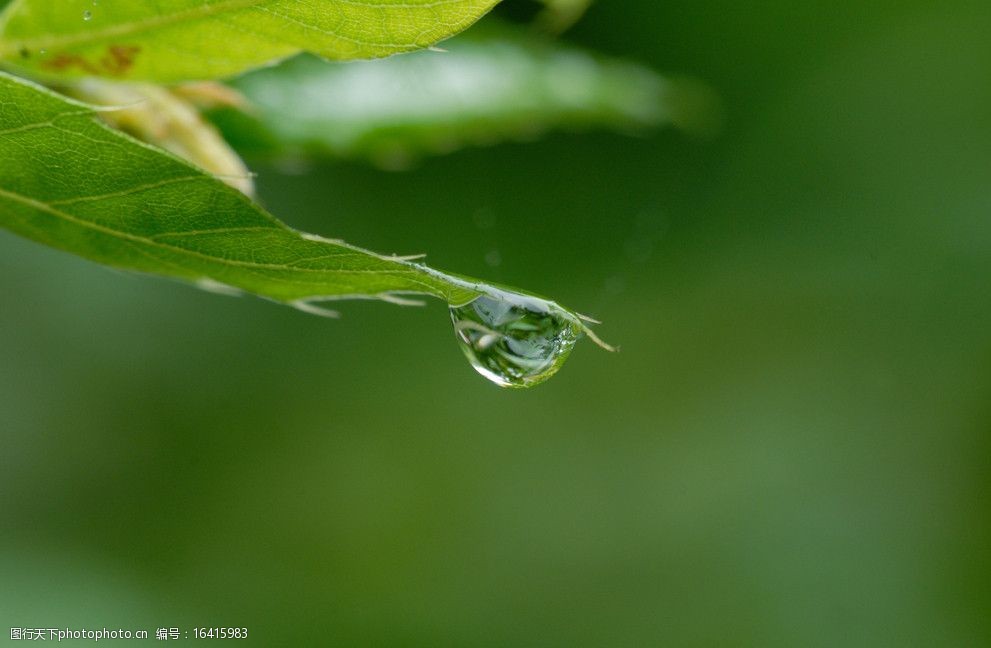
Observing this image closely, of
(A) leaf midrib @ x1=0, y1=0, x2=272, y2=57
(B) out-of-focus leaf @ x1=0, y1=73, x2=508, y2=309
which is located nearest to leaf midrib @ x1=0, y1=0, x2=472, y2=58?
(A) leaf midrib @ x1=0, y1=0, x2=272, y2=57

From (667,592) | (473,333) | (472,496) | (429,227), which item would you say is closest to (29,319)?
(429,227)

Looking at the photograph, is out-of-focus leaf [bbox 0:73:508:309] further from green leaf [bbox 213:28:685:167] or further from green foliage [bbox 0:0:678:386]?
green leaf [bbox 213:28:685:167]

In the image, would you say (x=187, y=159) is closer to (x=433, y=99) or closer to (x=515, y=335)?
(x=515, y=335)

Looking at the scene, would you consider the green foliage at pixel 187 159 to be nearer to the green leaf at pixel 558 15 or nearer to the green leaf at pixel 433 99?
the green leaf at pixel 433 99

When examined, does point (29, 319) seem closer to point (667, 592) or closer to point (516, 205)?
point (516, 205)

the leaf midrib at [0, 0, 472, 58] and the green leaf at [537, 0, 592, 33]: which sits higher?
the green leaf at [537, 0, 592, 33]

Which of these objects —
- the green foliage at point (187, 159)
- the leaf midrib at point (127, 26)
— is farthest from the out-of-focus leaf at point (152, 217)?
the leaf midrib at point (127, 26)
